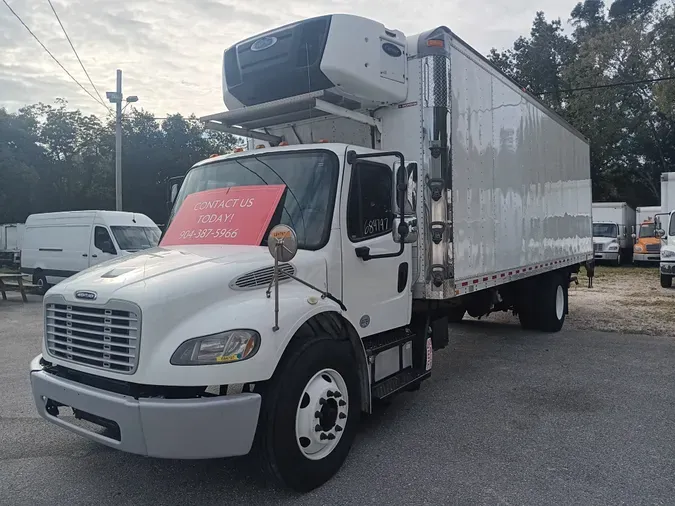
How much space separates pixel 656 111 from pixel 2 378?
36.5 metres

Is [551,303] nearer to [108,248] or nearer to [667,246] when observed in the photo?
[667,246]

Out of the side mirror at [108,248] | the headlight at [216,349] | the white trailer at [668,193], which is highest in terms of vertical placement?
the white trailer at [668,193]

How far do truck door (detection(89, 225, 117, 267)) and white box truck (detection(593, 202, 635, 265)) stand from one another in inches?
806

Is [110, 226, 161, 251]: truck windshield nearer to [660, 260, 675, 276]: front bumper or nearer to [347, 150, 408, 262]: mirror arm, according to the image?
[347, 150, 408, 262]: mirror arm

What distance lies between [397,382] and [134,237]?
42.5ft

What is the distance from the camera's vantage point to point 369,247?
468 cm

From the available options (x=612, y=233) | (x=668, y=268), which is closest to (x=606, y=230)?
(x=612, y=233)

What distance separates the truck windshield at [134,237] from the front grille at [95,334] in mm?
12135

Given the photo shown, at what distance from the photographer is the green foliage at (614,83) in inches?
1182

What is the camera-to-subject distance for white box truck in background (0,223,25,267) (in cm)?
2842

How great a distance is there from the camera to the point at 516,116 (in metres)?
7.65

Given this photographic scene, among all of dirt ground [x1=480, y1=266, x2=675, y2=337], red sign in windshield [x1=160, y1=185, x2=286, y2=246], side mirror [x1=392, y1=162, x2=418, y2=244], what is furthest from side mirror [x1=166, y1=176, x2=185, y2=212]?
dirt ground [x1=480, y1=266, x2=675, y2=337]

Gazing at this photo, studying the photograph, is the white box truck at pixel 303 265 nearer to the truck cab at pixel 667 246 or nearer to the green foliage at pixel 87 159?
the truck cab at pixel 667 246

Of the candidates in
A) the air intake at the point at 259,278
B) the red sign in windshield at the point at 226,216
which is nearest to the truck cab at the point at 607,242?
the red sign in windshield at the point at 226,216
